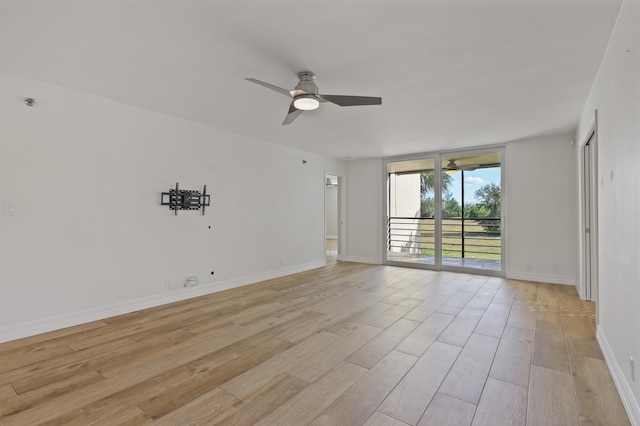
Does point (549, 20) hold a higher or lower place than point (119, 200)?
higher

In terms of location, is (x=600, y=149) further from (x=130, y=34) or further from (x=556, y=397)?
(x=130, y=34)

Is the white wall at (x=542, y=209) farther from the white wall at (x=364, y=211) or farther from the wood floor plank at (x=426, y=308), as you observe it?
the white wall at (x=364, y=211)

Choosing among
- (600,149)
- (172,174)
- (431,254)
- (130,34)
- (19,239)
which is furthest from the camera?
(431,254)

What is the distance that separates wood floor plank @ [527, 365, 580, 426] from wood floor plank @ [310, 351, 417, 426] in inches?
30.8

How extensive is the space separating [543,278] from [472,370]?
389 cm

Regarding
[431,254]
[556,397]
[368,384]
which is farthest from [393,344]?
[431,254]

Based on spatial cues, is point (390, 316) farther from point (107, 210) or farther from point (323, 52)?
point (107, 210)

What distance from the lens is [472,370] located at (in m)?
2.30

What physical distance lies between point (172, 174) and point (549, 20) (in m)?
4.12

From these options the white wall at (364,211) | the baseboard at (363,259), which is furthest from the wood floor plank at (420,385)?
the white wall at (364,211)

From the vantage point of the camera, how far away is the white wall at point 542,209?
16.4ft

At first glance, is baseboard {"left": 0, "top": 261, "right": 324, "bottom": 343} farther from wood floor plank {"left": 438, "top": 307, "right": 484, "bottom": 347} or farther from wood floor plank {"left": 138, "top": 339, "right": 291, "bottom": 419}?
wood floor plank {"left": 438, "top": 307, "right": 484, "bottom": 347}

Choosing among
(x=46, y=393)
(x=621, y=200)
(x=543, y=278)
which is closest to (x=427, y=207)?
(x=543, y=278)

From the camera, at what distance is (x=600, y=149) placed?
8.82 feet
